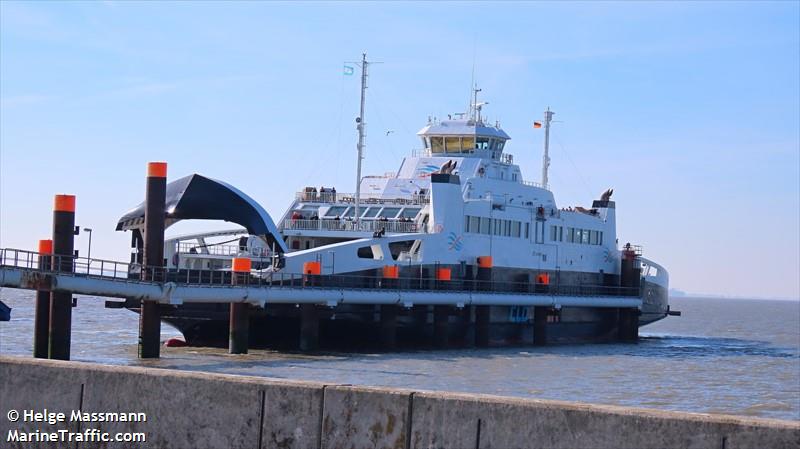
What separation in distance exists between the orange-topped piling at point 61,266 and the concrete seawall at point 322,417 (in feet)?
55.4

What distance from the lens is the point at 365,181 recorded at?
47719mm

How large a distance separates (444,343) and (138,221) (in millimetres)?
11000

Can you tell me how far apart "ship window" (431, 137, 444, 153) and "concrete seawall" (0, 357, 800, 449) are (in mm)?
38802

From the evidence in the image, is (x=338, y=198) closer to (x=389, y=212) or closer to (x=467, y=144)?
(x=389, y=212)

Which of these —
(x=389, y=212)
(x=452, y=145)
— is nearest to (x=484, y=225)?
(x=389, y=212)

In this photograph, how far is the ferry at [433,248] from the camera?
3628 cm

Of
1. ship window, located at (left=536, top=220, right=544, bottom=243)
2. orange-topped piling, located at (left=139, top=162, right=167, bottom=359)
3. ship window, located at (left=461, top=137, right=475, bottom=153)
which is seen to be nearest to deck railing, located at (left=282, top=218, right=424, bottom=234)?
ship window, located at (left=536, top=220, right=544, bottom=243)

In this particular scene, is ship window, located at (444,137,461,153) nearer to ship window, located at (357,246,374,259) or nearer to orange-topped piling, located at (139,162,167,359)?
ship window, located at (357,246,374,259)

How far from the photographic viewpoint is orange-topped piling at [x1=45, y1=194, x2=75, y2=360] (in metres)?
28.3

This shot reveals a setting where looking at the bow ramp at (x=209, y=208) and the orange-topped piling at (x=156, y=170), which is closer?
the orange-topped piling at (x=156, y=170)

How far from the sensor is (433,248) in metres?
40.9

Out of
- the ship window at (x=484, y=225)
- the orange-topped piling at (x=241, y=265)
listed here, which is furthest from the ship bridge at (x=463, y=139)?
the orange-topped piling at (x=241, y=265)

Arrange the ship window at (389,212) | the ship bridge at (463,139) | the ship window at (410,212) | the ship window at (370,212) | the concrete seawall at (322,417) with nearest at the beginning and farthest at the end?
the concrete seawall at (322,417) → the ship window at (410,212) → the ship window at (389,212) → the ship window at (370,212) → the ship bridge at (463,139)

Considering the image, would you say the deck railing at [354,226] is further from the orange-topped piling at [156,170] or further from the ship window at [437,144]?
the orange-topped piling at [156,170]
